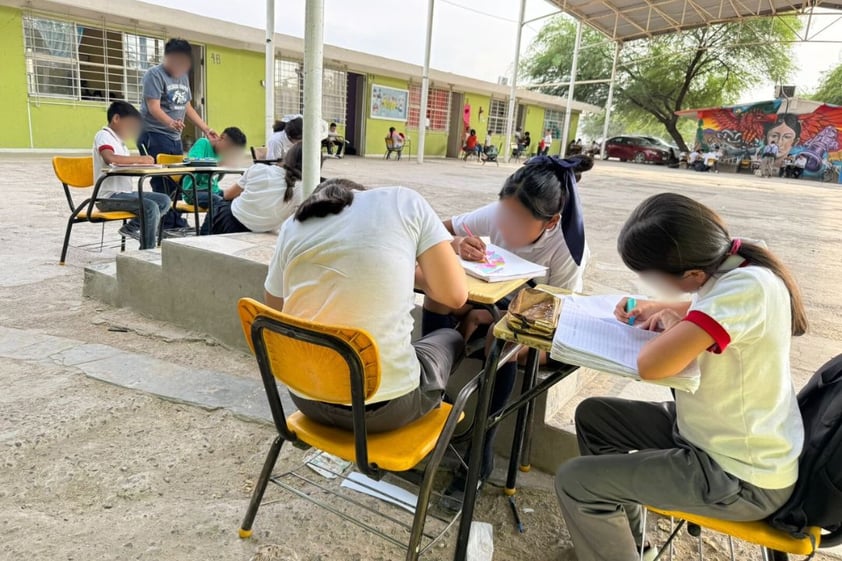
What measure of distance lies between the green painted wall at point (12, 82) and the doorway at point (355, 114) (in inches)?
331

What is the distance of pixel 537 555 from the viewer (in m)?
1.75

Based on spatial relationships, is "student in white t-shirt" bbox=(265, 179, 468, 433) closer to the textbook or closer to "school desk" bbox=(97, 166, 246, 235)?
the textbook

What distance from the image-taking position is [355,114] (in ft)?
57.6

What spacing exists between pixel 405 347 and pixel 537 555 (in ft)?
2.70

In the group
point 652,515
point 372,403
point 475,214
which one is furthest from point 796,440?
point 475,214

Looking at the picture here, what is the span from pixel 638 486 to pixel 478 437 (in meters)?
0.41

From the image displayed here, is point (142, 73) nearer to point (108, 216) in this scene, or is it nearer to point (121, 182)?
point (121, 182)

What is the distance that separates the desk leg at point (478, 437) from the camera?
1452 millimetres

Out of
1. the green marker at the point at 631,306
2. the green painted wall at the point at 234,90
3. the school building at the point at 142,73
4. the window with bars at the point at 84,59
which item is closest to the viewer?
the green marker at the point at 631,306

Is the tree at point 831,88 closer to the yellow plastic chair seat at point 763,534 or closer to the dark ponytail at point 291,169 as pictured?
the dark ponytail at point 291,169

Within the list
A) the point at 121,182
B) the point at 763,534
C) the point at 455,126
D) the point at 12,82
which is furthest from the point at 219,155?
the point at 455,126

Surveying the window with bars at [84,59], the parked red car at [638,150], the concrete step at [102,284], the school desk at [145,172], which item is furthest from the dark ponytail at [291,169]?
the parked red car at [638,150]

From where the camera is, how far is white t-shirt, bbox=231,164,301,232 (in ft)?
11.8

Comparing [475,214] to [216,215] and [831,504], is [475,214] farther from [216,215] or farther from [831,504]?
[216,215]
